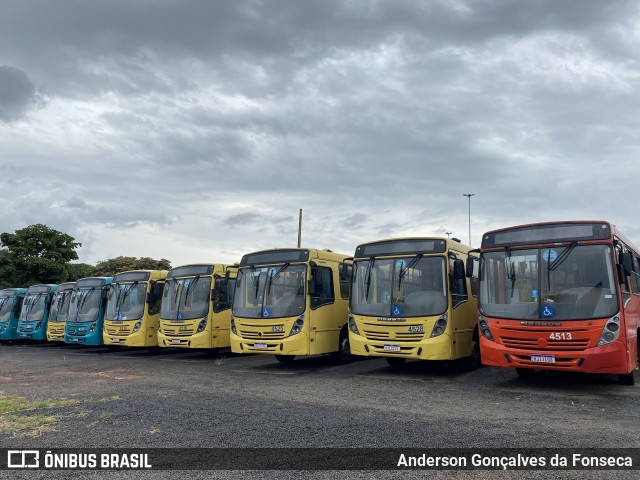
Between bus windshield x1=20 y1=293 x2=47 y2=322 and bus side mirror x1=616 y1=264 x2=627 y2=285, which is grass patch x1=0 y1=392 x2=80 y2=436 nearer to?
bus side mirror x1=616 y1=264 x2=627 y2=285

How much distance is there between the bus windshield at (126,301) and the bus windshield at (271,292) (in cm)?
584

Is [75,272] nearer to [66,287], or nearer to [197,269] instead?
[66,287]

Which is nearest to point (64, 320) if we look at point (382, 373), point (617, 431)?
point (382, 373)

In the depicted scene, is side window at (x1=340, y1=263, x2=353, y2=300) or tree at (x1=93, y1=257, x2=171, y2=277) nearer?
side window at (x1=340, y1=263, x2=353, y2=300)

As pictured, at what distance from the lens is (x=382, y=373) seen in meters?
13.4

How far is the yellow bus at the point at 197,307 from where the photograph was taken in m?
16.6

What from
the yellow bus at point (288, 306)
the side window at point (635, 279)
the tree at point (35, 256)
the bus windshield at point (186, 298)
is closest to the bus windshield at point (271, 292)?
the yellow bus at point (288, 306)

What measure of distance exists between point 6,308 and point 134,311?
1225 cm

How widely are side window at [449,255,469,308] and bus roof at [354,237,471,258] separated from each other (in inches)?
13.9

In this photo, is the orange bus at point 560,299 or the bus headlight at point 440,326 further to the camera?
the bus headlight at point 440,326

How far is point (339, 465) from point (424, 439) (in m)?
1.47

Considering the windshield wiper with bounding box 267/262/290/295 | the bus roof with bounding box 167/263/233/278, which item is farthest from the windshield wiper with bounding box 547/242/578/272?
the bus roof with bounding box 167/263/233/278

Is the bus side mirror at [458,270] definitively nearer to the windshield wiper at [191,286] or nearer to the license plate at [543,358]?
the license plate at [543,358]

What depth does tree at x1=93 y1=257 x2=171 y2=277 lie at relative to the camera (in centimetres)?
5331
